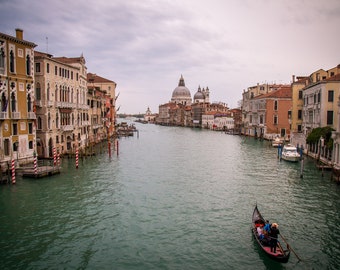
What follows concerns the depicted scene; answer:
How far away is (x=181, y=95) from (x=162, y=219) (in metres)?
162

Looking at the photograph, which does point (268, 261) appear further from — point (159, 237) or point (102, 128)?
point (102, 128)

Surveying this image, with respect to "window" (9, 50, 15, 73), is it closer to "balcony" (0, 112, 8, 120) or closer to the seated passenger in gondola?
"balcony" (0, 112, 8, 120)

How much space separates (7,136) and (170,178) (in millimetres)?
10624

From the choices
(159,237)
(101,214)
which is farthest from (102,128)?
(159,237)

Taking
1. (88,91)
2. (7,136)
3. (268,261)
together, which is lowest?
(268,261)

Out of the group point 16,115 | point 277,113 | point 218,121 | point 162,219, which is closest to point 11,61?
point 16,115

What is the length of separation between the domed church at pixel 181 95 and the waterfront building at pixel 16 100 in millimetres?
149698

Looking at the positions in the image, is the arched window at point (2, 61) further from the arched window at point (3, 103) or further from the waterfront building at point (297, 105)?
the waterfront building at point (297, 105)

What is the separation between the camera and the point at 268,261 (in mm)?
10008

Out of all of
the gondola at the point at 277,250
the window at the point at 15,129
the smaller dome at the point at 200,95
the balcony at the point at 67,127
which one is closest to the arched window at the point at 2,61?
the window at the point at 15,129

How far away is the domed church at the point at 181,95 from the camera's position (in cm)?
17225

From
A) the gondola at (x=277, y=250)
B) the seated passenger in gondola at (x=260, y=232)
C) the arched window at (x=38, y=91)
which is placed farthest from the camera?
the arched window at (x=38, y=91)

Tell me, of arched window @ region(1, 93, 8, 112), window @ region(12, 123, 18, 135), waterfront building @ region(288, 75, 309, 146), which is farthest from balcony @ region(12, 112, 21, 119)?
waterfront building @ region(288, 75, 309, 146)

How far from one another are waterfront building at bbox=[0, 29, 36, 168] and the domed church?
5894 inches
